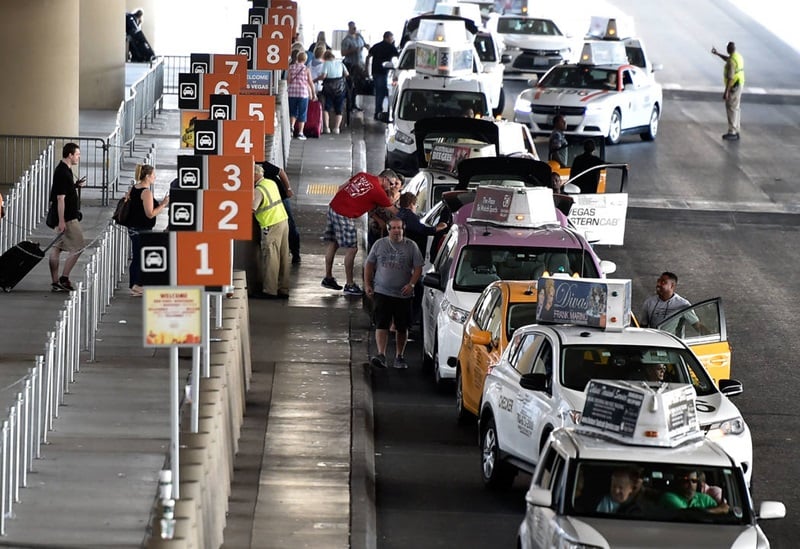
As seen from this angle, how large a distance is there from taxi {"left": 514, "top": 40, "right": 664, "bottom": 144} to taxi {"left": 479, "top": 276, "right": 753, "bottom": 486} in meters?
20.3

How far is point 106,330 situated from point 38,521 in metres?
6.88

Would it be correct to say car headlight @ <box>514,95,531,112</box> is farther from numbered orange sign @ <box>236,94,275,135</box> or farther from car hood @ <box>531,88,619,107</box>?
numbered orange sign @ <box>236,94,275,135</box>

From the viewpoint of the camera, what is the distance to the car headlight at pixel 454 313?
17.8m

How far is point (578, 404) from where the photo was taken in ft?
44.3

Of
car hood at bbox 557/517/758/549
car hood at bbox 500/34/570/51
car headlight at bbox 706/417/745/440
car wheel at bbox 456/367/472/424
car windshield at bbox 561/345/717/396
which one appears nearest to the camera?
car hood at bbox 557/517/758/549

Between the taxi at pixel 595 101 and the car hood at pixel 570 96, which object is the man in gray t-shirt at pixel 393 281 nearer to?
the taxi at pixel 595 101

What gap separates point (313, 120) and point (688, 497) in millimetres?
24778

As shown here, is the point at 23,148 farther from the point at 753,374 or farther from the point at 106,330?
the point at 753,374

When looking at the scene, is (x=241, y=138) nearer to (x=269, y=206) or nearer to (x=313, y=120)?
(x=269, y=206)

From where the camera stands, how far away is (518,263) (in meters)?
18.5

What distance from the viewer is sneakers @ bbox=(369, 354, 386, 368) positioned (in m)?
19.2

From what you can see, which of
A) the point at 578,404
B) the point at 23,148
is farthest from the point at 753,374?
the point at 23,148

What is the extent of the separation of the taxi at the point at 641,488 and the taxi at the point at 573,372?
5.04ft

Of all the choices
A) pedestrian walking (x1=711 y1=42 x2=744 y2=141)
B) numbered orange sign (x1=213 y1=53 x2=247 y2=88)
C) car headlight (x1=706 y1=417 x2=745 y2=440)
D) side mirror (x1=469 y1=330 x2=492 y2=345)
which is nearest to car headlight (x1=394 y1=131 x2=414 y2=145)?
numbered orange sign (x1=213 y1=53 x2=247 y2=88)
